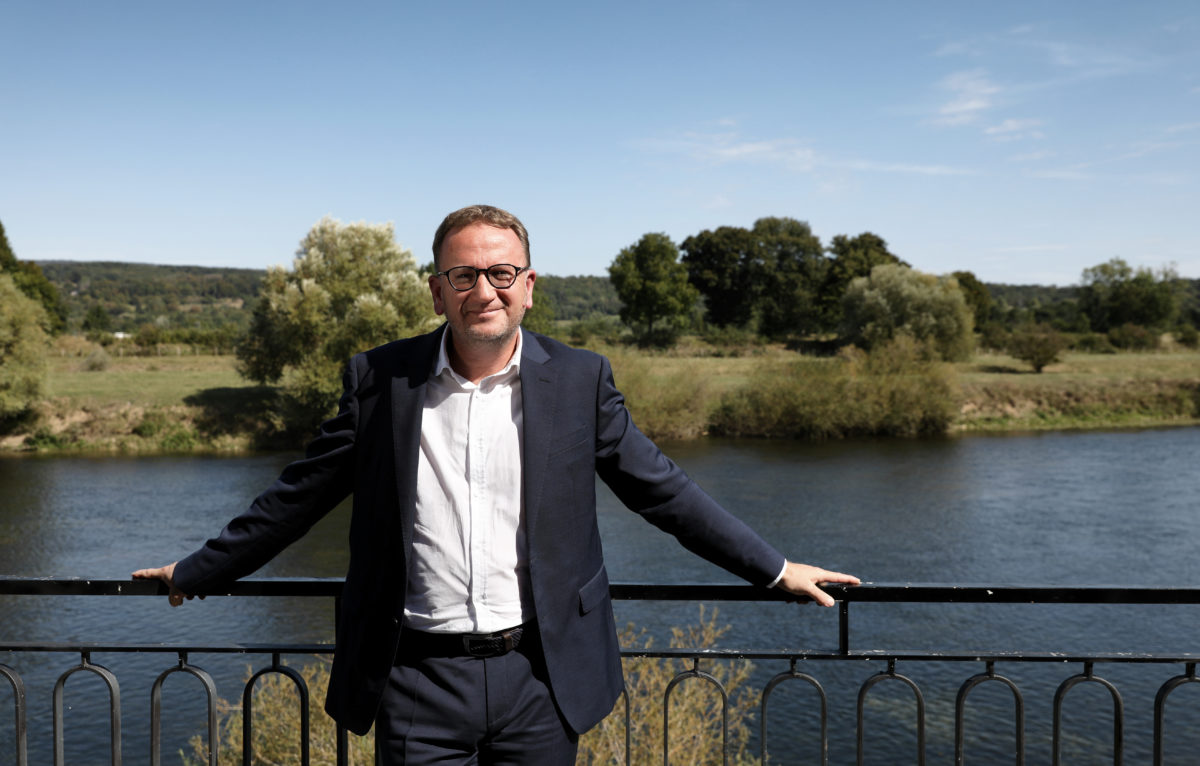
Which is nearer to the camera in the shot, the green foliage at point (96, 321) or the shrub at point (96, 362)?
the shrub at point (96, 362)

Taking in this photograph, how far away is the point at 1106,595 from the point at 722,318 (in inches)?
2913

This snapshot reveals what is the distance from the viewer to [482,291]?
235cm

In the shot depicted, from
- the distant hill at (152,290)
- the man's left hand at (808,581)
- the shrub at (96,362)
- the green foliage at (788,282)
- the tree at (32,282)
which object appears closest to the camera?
the man's left hand at (808,581)

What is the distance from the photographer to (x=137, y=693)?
14.9m

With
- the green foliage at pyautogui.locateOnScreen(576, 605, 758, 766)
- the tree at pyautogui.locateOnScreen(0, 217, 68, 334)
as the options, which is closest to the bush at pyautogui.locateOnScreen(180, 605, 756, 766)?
the green foliage at pyautogui.locateOnScreen(576, 605, 758, 766)

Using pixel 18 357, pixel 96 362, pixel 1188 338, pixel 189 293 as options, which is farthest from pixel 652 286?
pixel 189 293

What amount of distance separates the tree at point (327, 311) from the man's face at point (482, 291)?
3554 centimetres

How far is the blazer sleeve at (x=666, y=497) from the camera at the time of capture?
250cm

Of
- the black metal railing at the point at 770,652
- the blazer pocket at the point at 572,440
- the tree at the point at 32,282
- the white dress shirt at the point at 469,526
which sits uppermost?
the tree at the point at 32,282

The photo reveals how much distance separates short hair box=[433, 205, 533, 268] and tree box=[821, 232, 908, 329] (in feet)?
229

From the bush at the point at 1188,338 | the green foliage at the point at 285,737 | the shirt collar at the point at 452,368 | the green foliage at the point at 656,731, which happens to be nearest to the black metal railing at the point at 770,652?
the shirt collar at the point at 452,368

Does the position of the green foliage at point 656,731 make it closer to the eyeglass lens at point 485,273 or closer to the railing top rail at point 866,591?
the railing top rail at point 866,591

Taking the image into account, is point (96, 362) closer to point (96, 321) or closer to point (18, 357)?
point (18, 357)

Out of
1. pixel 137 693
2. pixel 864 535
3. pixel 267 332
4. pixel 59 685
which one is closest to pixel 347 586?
pixel 59 685
